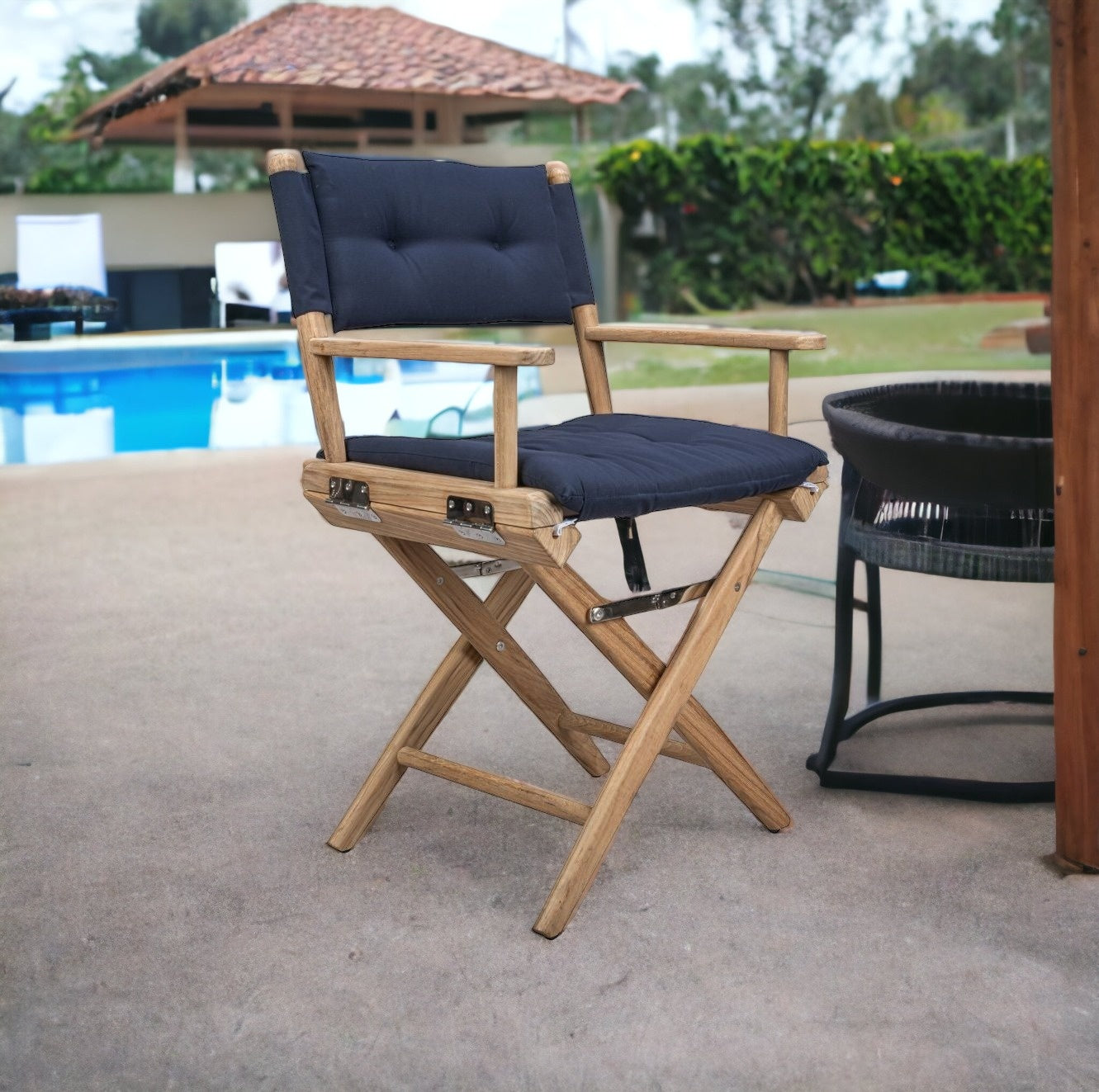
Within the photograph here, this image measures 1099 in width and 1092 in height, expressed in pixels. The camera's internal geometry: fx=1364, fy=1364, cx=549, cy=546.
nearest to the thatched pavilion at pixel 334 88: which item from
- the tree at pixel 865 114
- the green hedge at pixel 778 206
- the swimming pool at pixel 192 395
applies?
the green hedge at pixel 778 206

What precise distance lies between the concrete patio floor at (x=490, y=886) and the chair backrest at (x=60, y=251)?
4011 mm

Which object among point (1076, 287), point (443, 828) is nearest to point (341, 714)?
point (443, 828)

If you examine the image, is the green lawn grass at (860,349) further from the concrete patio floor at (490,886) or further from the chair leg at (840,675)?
the chair leg at (840,675)

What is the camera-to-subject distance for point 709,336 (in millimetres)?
2281

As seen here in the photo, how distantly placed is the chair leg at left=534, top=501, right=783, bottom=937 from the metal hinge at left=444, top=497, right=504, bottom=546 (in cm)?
36

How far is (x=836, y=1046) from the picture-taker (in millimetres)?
1667

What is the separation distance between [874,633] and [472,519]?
1.31m

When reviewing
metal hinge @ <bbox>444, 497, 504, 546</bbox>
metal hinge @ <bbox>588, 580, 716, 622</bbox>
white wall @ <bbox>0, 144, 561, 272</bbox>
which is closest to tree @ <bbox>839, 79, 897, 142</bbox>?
white wall @ <bbox>0, 144, 561, 272</bbox>

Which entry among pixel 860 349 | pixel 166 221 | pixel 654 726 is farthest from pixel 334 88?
pixel 654 726

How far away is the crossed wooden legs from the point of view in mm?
1985

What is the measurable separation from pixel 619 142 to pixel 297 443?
275 cm

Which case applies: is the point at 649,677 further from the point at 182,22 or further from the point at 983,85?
the point at 983,85

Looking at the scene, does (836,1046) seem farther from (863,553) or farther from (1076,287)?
(1076,287)

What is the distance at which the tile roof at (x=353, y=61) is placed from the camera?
24.0 feet
